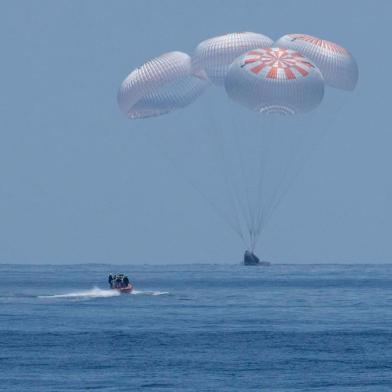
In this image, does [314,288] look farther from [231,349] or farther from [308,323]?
[231,349]

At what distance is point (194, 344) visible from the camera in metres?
48.0

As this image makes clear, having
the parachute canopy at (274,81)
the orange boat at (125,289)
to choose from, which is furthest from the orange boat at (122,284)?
the parachute canopy at (274,81)

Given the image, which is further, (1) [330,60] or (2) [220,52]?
(2) [220,52]

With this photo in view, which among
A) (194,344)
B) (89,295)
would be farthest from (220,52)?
(194,344)

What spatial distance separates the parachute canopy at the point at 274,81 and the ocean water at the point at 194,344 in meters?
9.26

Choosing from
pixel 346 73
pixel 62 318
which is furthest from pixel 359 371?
pixel 346 73

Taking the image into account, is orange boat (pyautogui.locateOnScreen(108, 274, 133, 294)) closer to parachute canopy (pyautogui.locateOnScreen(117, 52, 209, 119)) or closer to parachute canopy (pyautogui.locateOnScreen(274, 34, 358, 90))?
parachute canopy (pyautogui.locateOnScreen(117, 52, 209, 119))

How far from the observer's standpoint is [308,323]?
55.5 metres

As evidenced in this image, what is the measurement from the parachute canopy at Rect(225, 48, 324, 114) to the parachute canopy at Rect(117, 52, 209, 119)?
3.99 meters

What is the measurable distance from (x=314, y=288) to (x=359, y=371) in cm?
4764

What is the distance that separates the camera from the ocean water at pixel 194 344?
39.8 metres

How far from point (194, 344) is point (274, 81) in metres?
18.3

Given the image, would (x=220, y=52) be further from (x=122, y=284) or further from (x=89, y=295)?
(x=89, y=295)

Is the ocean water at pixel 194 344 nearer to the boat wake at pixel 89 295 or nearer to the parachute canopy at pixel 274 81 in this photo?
the boat wake at pixel 89 295
